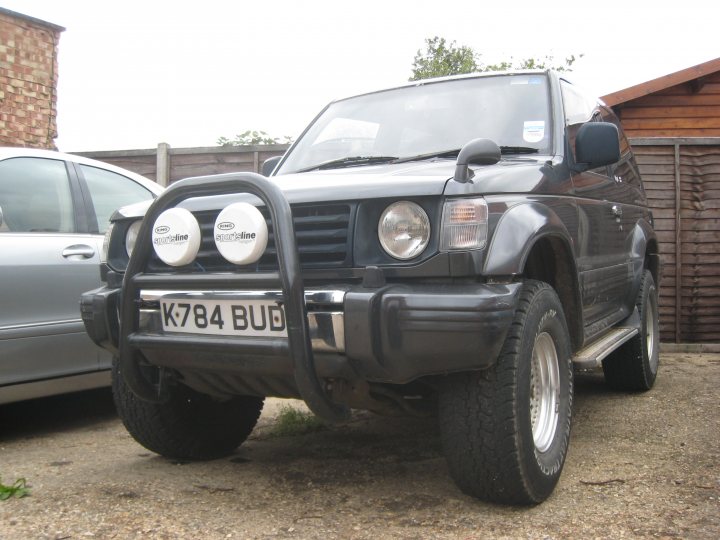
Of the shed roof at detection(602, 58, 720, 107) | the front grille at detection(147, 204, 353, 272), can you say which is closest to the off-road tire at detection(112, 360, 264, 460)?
the front grille at detection(147, 204, 353, 272)

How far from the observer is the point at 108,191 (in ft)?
14.8

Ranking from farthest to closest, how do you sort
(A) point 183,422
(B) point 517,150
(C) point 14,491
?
1. (B) point 517,150
2. (A) point 183,422
3. (C) point 14,491

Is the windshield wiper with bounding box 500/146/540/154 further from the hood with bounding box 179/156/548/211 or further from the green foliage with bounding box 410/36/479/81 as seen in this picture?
the green foliage with bounding box 410/36/479/81

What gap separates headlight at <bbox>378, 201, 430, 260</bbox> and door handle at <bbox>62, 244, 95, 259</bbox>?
Answer: 2.22 m

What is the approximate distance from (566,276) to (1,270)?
8.80 ft

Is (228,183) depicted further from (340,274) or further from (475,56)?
(475,56)

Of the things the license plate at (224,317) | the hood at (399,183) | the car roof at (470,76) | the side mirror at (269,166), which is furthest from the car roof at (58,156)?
the license plate at (224,317)

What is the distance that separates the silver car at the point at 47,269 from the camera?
368 centimetres

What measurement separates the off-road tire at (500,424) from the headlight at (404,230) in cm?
45

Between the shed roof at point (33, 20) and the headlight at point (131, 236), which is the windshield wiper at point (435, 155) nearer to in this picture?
the headlight at point (131, 236)

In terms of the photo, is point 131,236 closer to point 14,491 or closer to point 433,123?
point 14,491

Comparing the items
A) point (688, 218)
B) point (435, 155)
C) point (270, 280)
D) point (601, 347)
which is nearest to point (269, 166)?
point (435, 155)

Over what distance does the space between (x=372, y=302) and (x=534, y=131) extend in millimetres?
1615

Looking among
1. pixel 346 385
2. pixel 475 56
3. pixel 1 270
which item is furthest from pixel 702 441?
pixel 475 56
